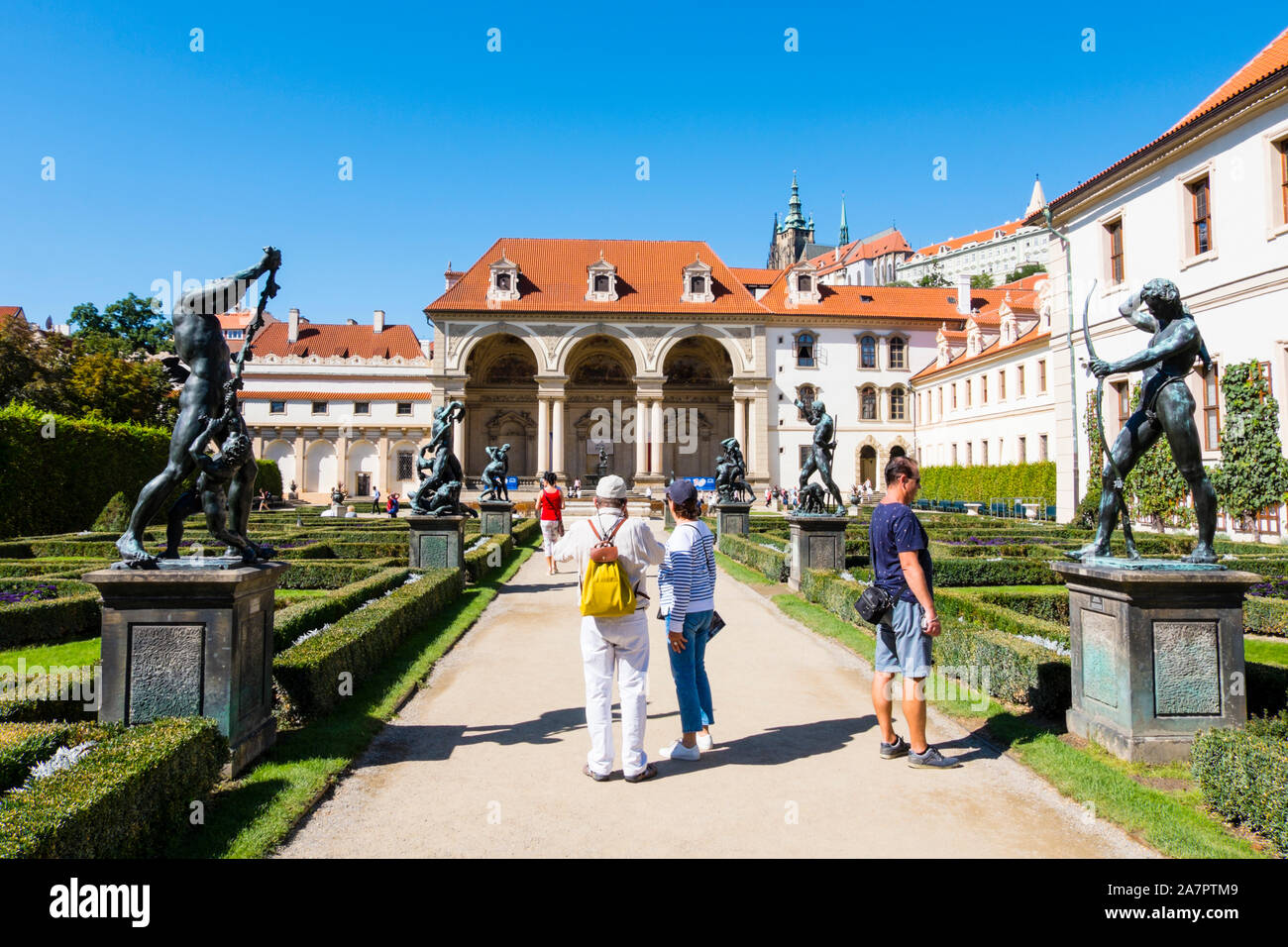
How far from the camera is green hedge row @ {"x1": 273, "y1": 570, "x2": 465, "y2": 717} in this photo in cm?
Result: 557

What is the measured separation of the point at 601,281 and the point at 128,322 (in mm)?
29221

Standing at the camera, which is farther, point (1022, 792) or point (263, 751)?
point (263, 751)

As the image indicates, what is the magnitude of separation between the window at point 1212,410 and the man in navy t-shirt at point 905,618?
56.8 ft

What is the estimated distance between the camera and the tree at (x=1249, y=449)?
54.0 ft

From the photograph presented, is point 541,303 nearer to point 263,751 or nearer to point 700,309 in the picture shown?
point 700,309

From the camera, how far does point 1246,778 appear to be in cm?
381

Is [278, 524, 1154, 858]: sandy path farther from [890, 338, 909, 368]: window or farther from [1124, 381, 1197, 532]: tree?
[890, 338, 909, 368]: window

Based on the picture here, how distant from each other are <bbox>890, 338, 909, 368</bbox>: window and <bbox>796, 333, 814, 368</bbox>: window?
5.14 m

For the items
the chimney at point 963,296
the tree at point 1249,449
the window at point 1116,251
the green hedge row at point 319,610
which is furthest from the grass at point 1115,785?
the chimney at point 963,296

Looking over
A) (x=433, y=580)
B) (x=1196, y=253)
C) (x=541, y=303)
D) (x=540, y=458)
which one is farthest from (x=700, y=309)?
(x=433, y=580)

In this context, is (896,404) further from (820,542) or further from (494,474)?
(820,542)

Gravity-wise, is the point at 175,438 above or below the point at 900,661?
above

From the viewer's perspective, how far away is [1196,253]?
18.4m
